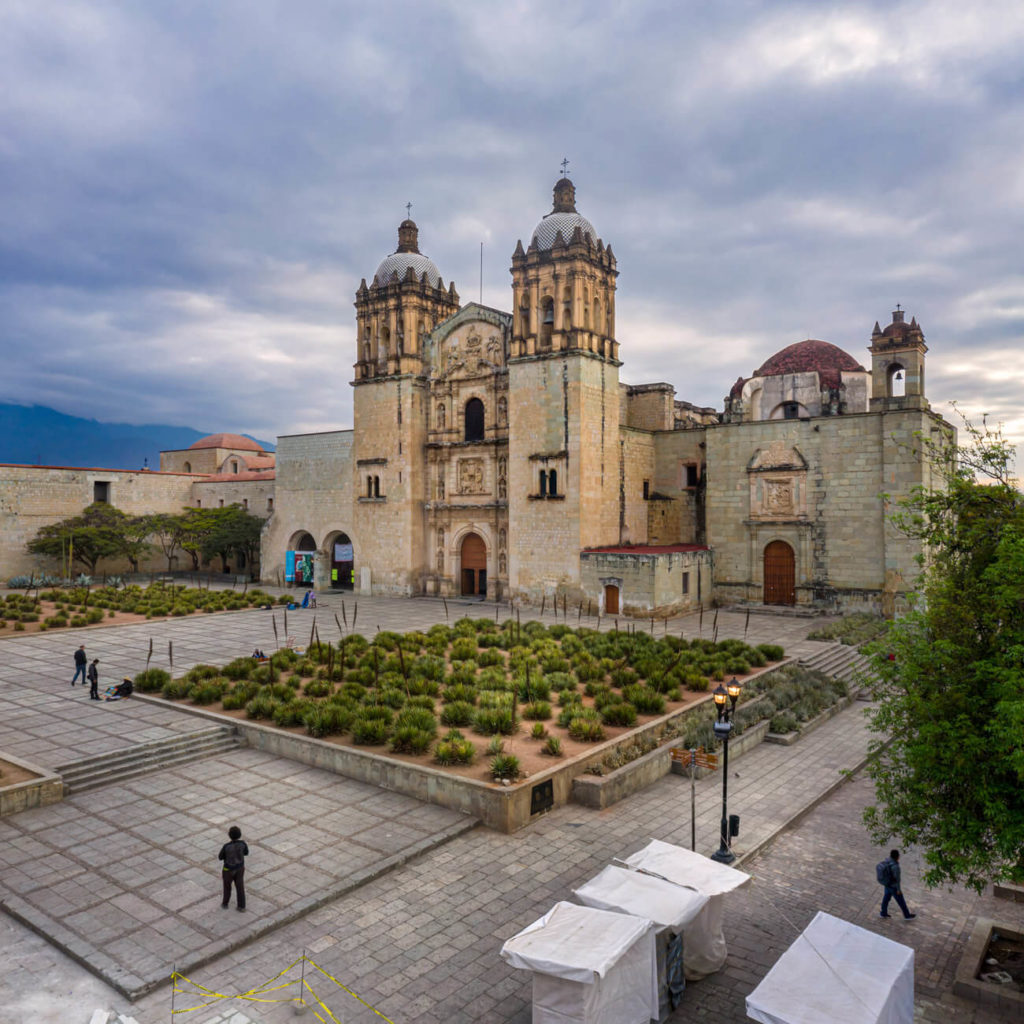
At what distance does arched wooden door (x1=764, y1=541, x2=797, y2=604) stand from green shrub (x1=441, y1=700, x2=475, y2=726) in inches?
752

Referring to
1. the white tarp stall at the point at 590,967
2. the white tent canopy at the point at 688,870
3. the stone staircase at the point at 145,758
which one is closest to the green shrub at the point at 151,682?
the stone staircase at the point at 145,758

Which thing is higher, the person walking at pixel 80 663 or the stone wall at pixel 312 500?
the stone wall at pixel 312 500

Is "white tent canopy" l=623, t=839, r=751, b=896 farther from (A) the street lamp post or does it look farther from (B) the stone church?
(B) the stone church

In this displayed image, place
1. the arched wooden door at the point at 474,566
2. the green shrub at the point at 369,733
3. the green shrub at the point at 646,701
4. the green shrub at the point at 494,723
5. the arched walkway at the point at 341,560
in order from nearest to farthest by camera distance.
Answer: the green shrub at the point at 369,733 < the green shrub at the point at 494,723 < the green shrub at the point at 646,701 < the arched wooden door at the point at 474,566 < the arched walkway at the point at 341,560

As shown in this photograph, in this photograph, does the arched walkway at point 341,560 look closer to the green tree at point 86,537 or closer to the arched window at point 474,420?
the arched window at point 474,420

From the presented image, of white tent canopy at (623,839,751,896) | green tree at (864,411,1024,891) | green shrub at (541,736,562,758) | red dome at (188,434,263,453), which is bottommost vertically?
green shrub at (541,736,562,758)

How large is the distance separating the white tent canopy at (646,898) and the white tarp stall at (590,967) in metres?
0.35

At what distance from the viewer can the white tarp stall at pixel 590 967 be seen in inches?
247

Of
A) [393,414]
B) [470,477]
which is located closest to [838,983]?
[470,477]

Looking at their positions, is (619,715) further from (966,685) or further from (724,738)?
(966,685)

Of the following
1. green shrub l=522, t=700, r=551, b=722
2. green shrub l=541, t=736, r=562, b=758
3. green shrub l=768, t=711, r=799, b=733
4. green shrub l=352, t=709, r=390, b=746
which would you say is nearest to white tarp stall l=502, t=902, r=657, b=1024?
green shrub l=541, t=736, r=562, b=758

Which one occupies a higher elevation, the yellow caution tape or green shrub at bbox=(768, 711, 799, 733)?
green shrub at bbox=(768, 711, 799, 733)

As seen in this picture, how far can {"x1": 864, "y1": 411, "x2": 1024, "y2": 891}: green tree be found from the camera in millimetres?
6824

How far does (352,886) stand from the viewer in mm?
9391
